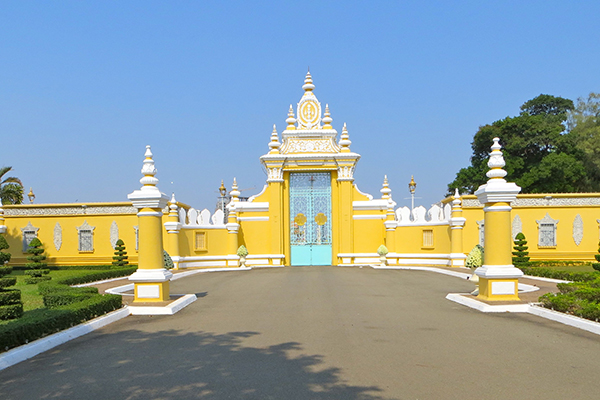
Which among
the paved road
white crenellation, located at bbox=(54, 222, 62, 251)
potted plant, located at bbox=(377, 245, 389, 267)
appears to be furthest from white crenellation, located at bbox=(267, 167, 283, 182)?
the paved road

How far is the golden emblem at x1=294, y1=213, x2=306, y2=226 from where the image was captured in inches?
931

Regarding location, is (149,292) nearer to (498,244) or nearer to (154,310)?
(154,310)

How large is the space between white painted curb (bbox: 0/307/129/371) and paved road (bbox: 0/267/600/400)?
0.40 ft

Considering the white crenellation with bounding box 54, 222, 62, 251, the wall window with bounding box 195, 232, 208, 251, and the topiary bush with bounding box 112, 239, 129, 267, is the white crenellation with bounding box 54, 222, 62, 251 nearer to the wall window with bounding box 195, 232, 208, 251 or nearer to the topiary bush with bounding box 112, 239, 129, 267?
the topiary bush with bounding box 112, 239, 129, 267

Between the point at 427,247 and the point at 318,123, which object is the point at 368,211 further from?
the point at 318,123

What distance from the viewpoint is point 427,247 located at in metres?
22.5

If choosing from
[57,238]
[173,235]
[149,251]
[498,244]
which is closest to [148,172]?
Answer: [149,251]

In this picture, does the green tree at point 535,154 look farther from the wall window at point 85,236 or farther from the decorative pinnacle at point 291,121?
the wall window at point 85,236

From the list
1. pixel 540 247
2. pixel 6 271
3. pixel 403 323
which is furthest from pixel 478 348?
pixel 540 247

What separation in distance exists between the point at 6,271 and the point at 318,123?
17.9 metres

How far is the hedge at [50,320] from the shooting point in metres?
6.29

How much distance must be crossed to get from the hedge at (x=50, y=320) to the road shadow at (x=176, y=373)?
418 mm

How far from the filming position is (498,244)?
1037cm

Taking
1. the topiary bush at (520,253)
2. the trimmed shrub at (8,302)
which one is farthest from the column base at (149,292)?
the topiary bush at (520,253)
